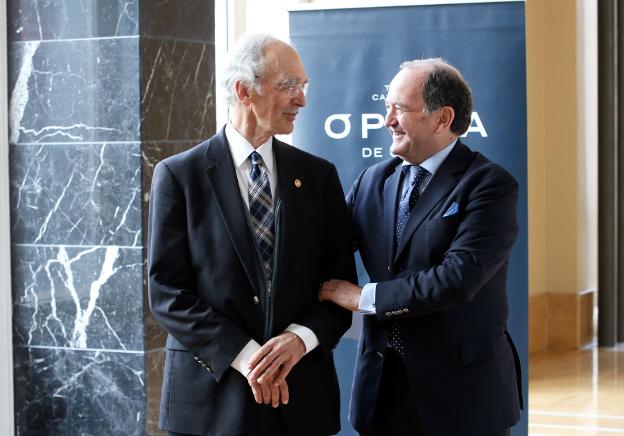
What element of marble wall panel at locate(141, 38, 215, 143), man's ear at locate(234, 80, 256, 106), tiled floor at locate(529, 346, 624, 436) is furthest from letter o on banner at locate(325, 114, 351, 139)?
tiled floor at locate(529, 346, 624, 436)

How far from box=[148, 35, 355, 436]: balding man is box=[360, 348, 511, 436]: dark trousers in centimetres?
20

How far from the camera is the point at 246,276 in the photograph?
296 centimetres

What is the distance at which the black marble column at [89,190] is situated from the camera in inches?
185

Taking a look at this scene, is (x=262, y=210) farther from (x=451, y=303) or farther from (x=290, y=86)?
(x=451, y=303)

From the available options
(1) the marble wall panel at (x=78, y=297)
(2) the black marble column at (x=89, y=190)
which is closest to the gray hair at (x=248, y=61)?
(2) the black marble column at (x=89, y=190)

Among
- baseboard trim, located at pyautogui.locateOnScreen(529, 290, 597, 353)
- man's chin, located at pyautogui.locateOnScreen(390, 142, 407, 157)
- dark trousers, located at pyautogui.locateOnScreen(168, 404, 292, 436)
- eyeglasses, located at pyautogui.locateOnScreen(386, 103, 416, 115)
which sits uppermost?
eyeglasses, located at pyautogui.locateOnScreen(386, 103, 416, 115)

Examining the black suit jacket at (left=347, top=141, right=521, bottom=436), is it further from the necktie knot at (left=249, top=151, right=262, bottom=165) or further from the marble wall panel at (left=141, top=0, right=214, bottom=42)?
the marble wall panel at (left=141, top=0, right=214, bottom=42)

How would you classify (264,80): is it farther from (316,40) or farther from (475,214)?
(316,40)

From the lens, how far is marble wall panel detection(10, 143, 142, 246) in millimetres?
4715

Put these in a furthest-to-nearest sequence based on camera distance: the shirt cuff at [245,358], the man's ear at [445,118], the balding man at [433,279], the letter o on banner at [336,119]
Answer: the letter o on banner at [336,119], the man's ear at [445,118], the balding man at [433,279], the shirt cuff at [245,358]

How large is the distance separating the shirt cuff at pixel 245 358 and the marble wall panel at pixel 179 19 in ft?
6.89

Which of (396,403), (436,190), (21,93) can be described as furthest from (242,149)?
(21,93)

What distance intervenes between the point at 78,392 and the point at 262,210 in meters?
2.19

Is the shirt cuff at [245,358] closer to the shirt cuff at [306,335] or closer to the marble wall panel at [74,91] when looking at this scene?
the shirt cuff at [306,335]
